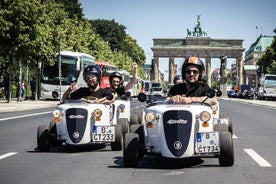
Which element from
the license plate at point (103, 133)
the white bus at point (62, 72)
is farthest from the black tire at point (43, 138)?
the white bus at point (62, 72)

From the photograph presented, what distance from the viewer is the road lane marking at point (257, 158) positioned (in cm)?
926

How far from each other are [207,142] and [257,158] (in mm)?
2016

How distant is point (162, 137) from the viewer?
834 centimetres

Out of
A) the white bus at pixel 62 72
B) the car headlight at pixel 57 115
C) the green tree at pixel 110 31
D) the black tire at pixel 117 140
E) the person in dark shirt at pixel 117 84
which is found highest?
the green tree at pixel 110 31

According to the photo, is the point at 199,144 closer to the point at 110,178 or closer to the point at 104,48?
the point at 110,178

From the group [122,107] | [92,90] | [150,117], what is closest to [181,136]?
[150,117]

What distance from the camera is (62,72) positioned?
4906cm

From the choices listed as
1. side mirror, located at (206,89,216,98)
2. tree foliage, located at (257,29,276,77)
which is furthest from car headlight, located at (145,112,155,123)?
tree foliage, located at (257,29,276,77)

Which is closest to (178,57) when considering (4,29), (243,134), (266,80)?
(266,80)

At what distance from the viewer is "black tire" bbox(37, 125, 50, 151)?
10750 millimetres

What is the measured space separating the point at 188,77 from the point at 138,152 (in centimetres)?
135

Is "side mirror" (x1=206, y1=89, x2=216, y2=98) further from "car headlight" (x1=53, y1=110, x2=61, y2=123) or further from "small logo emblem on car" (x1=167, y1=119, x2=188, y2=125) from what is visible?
"car headlight" (x1=53, y1=110, x2=61, y2=123)

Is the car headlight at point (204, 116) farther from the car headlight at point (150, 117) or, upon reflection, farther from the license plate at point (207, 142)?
the car headlight at point (150, 117)

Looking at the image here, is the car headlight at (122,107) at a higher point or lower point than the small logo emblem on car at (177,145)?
higher
